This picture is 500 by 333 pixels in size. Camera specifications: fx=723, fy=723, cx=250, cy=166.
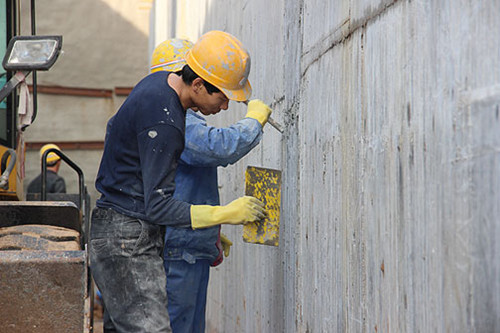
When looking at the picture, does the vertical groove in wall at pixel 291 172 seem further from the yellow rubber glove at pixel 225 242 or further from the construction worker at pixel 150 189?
the yellow rubber glove at pixel 225 242

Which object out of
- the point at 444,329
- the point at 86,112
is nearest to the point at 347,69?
the point at 444,329

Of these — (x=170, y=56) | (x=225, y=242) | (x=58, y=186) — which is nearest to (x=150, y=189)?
(x=170, y=56)

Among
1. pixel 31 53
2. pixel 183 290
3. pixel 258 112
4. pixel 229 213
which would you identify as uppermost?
pixel 31 53

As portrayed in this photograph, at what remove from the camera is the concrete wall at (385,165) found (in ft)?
5.58

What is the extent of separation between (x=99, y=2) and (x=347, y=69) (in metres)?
13.0

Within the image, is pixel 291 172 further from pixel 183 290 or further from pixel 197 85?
pixel 183 290

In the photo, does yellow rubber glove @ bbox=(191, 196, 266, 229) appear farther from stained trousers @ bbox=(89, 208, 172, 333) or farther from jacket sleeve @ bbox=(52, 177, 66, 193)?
jacket sleeve @ bbox=(52, 177, 66, 193)

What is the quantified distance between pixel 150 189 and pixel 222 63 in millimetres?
721

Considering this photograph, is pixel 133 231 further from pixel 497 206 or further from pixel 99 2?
pixel 99 2

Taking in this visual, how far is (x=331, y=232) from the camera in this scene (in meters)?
2.96

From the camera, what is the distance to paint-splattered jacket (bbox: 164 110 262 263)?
3654mm

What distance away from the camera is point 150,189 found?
10.1ft

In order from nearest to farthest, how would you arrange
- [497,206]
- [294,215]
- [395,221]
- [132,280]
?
[497,206]
[395,221]
[132,280]
[294,215]

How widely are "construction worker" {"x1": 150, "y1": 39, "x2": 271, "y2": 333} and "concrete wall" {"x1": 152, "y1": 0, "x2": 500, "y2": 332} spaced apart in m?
0.34
